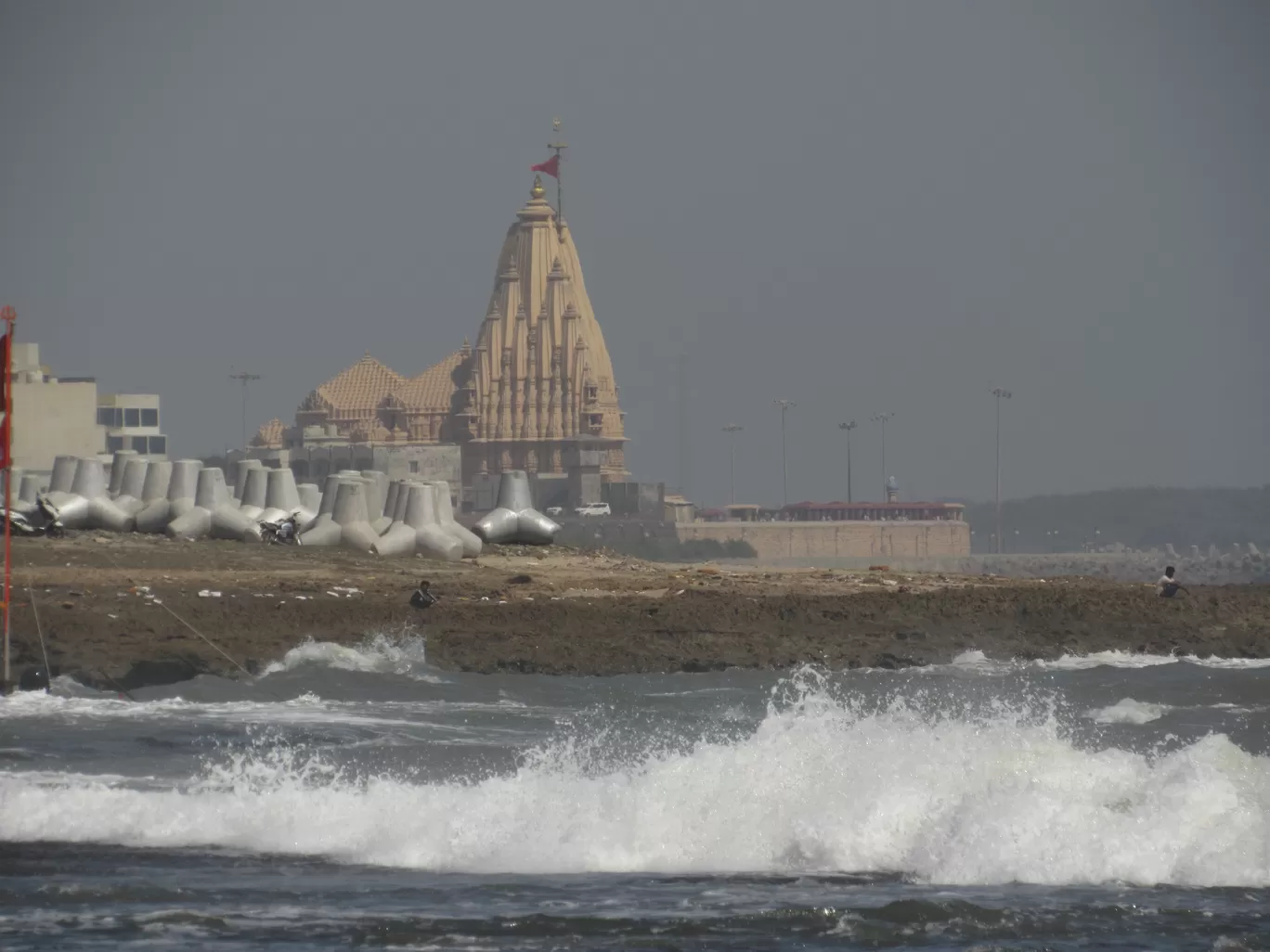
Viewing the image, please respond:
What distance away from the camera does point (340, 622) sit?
107ft

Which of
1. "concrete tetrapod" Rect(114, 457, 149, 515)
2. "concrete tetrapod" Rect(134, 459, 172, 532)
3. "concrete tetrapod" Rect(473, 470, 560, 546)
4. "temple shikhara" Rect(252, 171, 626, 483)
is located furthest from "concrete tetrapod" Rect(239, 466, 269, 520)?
"temple shikhara" Rect(252, 171, 626, 483)

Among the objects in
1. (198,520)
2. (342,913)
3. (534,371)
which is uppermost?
(534,371)

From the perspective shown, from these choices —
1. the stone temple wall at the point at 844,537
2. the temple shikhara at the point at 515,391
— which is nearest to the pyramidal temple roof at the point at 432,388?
the temple shikhara at the point at 515,391

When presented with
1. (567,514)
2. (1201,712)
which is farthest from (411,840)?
(567,514)

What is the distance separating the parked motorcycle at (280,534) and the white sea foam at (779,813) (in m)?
22.4

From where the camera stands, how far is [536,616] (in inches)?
1336

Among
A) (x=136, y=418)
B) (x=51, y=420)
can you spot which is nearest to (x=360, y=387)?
(x=136, y=418)

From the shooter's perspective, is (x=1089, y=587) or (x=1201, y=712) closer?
(x=1201, y=712)

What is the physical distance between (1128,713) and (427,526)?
771 inches

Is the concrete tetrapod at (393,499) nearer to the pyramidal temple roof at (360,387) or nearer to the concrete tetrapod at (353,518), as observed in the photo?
the concrete tetrapod at (353,518)

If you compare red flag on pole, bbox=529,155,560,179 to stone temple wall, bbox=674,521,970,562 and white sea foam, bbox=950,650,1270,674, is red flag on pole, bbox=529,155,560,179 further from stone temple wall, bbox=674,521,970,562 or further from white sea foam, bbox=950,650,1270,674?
white sea foam, bbox=950,650,1270,674

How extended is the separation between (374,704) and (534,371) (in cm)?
12759

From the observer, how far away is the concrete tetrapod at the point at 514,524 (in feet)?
157

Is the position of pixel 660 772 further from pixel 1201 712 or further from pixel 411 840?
pixel 1201 712
